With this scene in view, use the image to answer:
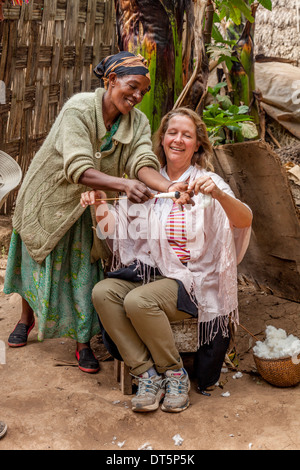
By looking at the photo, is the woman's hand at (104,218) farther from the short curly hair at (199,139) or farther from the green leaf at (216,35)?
the green leaf at (216,35)

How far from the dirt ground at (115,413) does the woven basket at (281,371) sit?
0.18 ft

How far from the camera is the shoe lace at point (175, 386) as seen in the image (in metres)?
2.41

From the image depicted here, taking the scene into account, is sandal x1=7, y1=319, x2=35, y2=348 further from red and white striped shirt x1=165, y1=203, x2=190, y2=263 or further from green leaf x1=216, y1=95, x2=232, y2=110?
green leaf x1=216, y1=95, x2=232, y2=110

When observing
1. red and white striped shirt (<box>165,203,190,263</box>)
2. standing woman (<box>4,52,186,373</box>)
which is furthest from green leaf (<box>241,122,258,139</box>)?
red and white striped shirt (<box>165,203,190,263</box>)

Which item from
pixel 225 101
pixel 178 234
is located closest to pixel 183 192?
pixel 178 234

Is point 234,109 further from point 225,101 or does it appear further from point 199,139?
point 199,139

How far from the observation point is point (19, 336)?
3.07 metres

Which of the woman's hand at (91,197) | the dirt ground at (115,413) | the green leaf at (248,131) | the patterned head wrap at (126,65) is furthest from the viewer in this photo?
the green leaf at (248,131)

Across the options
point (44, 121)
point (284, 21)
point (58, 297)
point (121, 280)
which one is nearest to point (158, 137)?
point (121, 280)

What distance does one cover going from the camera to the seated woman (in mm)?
2406

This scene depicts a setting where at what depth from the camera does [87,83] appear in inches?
204

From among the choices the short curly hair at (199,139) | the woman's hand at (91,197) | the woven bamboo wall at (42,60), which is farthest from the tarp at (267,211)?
the woven bamboo wall at (42,60)

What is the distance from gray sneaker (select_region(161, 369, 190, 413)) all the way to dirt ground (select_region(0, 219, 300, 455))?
0.12ft

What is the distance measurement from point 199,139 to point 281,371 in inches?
49.2
